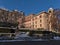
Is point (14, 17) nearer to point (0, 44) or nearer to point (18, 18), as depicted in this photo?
point (18, 18)

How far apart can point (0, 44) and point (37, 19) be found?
60.8 feet

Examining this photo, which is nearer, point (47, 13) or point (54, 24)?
point (54, 24)

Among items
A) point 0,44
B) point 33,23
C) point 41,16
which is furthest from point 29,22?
point 0,44

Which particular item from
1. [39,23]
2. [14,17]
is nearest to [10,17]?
[14,17]

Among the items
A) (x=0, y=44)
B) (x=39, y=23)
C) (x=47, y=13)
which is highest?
(x=47, y=13)

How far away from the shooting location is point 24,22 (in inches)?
963

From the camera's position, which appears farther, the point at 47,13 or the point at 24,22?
the point at 24,22

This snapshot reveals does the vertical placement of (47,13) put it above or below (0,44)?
above

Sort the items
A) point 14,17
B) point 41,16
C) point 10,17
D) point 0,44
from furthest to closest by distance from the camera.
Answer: point 41,16, point 14,17, point 10,17, point 0,44

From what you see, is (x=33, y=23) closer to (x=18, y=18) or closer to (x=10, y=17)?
(x=18, y=18)

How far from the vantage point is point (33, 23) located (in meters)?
25.0

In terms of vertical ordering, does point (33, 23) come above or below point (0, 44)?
above

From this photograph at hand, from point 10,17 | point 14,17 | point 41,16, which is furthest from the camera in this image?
point 41,16

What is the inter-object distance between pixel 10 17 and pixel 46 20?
19.5ft
